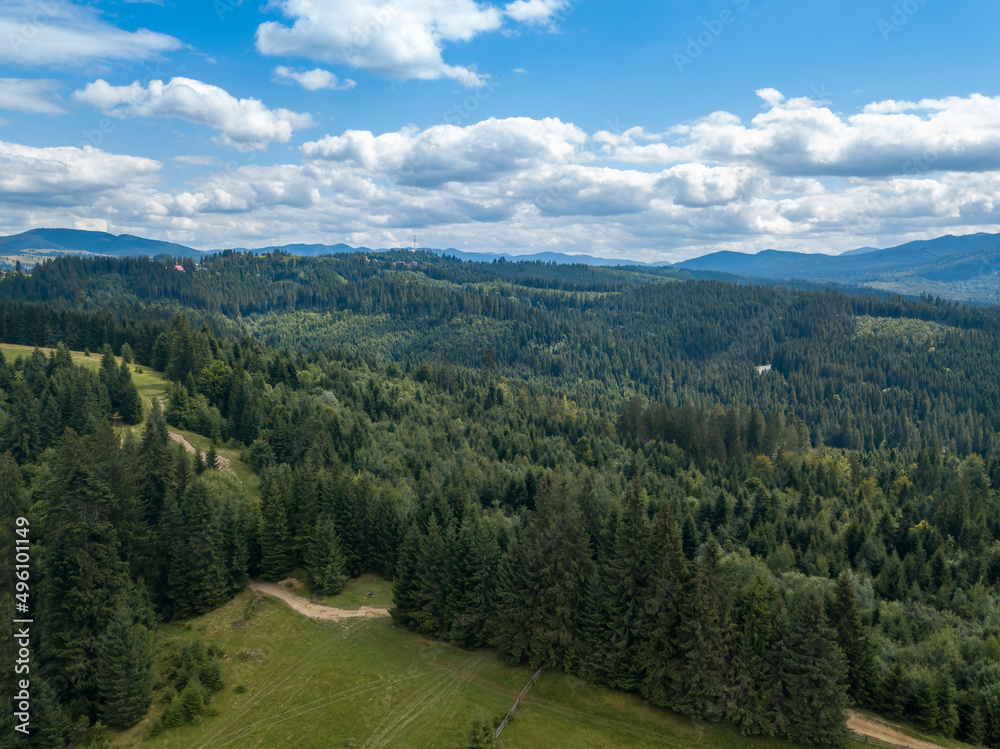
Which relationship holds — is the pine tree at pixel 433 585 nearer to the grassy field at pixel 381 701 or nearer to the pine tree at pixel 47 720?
the grassy field at pixel 381 701

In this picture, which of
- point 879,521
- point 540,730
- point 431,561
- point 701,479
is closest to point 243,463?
point 431,561

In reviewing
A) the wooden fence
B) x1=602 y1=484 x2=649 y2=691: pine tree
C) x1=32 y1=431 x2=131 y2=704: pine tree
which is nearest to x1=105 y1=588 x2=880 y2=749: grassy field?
the wooden fence

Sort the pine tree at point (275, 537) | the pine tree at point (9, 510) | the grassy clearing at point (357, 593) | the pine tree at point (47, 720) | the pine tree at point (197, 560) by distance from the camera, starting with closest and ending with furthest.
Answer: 1. the pine tree at point (47, 720)
2. the pine tree at point (9, 510)
3. the pine tree at point (197, 560)
4. the grassy clearing at point (357, 593)
5. the pine tree at point (275, 537)

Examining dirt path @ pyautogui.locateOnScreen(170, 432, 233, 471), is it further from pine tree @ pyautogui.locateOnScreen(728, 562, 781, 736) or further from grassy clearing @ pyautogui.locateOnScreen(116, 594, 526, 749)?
pine tree @ pyautogui.locateOnScreen(728, 562, 781, 736)

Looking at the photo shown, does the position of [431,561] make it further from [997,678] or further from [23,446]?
[23,446]

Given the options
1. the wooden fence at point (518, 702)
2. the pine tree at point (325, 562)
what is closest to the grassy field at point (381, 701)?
the wooden fence at point (518, 702)

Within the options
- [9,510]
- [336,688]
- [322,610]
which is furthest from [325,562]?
[9,510]
